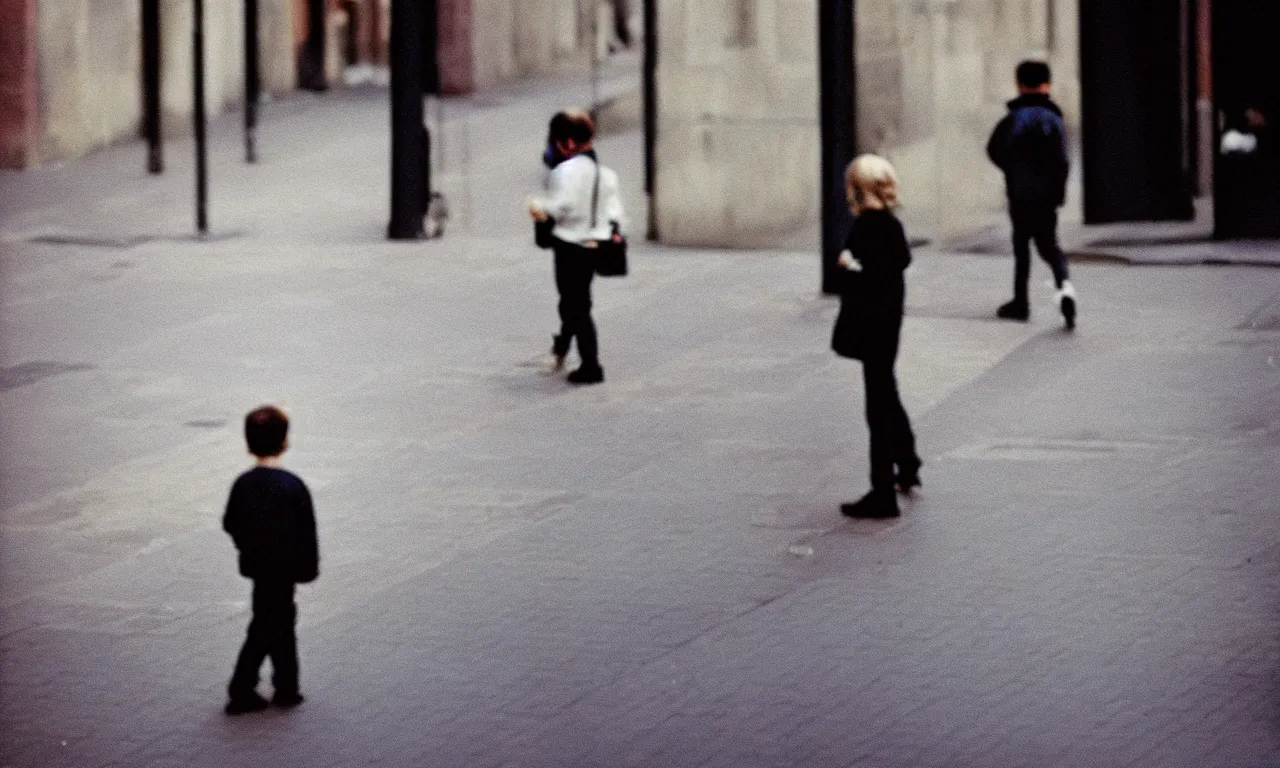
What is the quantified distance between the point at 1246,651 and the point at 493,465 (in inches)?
197

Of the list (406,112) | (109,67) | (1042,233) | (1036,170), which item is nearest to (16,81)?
(109,67)

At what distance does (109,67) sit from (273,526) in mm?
22554

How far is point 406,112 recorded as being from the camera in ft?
82.2

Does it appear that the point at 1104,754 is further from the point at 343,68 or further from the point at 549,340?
the point at 343,68

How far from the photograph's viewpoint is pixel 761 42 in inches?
966

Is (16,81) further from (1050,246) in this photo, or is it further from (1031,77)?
(1050,246)

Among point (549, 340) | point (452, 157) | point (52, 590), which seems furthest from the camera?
point (452, 157)

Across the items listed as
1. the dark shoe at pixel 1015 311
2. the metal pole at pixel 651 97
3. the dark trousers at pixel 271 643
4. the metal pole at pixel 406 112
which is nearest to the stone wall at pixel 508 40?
the metal pole at pixel 651 97

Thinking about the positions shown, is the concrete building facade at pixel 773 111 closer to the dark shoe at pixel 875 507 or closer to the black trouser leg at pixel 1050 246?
the black trouser leg at pixel 1050 246

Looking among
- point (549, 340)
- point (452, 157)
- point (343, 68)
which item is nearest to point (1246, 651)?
point (549, 340)

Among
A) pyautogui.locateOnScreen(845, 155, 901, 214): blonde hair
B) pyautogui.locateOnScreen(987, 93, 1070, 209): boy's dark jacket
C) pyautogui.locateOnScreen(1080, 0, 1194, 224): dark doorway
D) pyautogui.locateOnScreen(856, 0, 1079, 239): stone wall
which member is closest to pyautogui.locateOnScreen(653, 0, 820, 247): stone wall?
pyautogui.locateOnScreen(856, 0, 1079, 239): stone wall

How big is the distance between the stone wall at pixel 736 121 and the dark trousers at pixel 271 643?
1409 centimetres

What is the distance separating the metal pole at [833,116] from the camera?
2091cm

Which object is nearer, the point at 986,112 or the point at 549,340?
the point at 549,340
